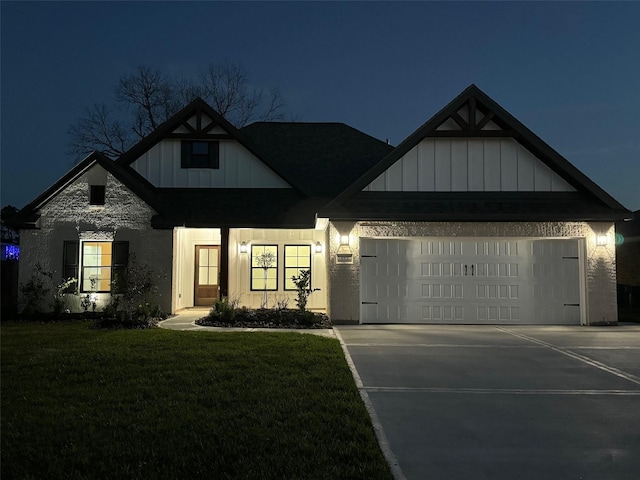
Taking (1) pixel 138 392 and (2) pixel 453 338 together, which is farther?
(2) pixel 453 338

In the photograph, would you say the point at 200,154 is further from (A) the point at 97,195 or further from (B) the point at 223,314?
(B) the point at 223,314

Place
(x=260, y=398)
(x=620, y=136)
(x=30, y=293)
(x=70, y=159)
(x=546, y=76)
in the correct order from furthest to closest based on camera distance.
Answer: (x=620, y=136) → (x=546, y=76) → (x=70, y=159) → (x=30, y=293) → (x=260, y=398)

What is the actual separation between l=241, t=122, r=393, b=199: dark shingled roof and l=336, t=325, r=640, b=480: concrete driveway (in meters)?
7.79

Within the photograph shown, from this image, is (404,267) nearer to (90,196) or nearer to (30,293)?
(90,196)

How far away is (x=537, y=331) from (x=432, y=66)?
4039 cm

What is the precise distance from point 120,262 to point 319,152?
8387 millimetres

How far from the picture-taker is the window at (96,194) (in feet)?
46.8

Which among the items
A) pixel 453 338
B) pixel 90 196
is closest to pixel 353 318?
pixel 453 338

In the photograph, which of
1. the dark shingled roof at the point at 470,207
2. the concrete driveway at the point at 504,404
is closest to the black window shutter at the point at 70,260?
the dark shingled roof at the point at 470,207

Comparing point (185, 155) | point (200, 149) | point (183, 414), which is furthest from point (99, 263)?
point (183, 414)

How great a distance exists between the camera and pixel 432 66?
4712cm

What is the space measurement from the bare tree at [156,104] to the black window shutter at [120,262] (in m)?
16.6

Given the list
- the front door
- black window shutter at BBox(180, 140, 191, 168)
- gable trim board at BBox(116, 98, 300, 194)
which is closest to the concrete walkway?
the front door

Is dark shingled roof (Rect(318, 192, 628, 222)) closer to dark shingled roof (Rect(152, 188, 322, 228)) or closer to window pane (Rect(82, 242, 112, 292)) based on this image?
dark shingled roof (Rect(152, 188, 322, 228))
